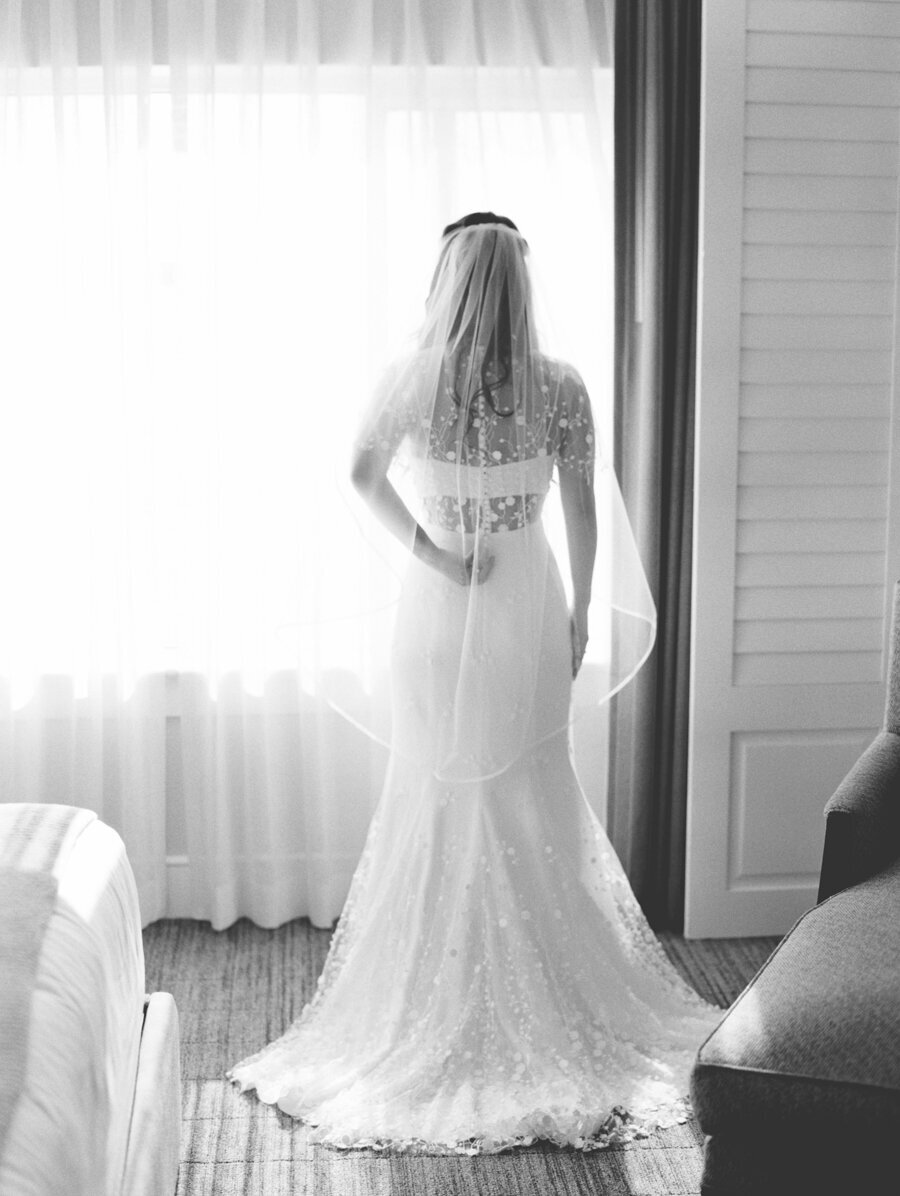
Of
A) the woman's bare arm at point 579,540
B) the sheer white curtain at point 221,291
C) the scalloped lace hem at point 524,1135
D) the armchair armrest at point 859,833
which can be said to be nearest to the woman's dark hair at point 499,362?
the woman's bare arm at point 579,540

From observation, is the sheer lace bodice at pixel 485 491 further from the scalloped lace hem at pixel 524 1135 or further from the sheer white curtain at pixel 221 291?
the scalloped lace hem at pixel 524 1135

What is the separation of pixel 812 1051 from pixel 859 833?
0.66m

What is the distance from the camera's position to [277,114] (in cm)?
325

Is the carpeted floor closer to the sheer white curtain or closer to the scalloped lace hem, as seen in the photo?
the scalloped lace hem

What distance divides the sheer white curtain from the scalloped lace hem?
3.71 feet

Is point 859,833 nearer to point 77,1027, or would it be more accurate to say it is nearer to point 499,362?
point 499,362

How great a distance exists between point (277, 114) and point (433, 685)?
1.64 m

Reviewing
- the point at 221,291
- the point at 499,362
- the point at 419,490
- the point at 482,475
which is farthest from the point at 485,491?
the point at 221,291

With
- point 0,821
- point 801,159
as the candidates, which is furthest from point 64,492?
point 801,159

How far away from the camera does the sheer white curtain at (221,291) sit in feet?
10.5

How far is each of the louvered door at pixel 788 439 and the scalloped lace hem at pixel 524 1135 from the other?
993 millimetres

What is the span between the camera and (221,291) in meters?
3.27

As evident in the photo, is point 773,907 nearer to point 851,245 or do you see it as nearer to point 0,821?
point 851,245

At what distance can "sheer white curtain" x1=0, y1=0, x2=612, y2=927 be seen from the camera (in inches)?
126
